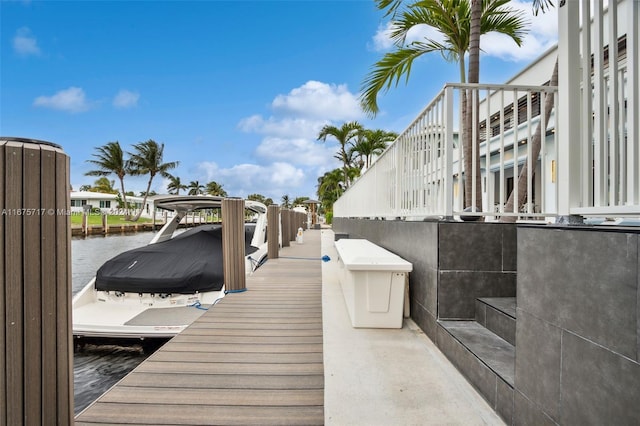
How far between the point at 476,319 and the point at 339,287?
2.57m

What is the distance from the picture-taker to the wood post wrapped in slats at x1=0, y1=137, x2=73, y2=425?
1096 mm

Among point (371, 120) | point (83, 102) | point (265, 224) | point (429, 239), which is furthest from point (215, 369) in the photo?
point (83, 102)

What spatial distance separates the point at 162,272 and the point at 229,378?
4005 millimetres

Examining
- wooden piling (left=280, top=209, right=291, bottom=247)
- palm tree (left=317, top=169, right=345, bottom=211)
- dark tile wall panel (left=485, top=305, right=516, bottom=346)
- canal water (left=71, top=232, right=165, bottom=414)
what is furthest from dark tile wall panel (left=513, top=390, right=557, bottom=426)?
palm tree (left=317, top=169, right=345, bottom=211)

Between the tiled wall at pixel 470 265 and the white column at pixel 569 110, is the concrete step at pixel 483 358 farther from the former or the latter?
the white column at pixel 569 110

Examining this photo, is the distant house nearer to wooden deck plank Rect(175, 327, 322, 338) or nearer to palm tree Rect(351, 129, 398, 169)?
palm tree Rect(351, 129, 398, 169)

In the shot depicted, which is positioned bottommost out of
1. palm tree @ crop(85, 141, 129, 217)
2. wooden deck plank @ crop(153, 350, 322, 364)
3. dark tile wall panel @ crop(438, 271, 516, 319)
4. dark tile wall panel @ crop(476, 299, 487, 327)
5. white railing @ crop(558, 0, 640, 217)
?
wooden deck plank @ crop(153, 350, 322, 364)

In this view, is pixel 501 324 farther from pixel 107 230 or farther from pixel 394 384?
pixel 107 230

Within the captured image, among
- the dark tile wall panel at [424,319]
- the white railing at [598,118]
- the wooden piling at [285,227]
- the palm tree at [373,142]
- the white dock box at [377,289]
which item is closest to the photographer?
the white railing at [598,118]

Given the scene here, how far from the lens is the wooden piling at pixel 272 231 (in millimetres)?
9195

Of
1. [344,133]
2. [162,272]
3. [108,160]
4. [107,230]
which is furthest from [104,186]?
[162,272]

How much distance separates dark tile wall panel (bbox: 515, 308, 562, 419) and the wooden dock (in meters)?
1.12

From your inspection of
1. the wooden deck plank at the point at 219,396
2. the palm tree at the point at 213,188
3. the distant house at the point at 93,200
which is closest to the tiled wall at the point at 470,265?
the wooden deck plank at the point at 219,396

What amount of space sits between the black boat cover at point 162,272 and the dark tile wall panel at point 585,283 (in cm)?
517
